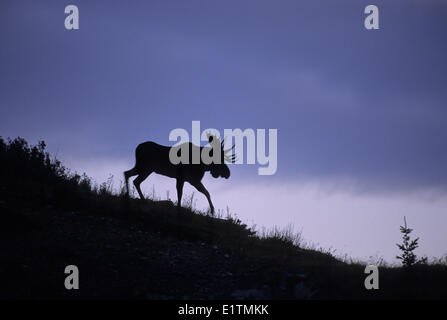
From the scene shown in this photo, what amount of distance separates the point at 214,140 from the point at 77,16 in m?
6.02

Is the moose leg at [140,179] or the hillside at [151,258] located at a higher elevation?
the moose leg at [140,179]

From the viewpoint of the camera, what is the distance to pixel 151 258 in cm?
986

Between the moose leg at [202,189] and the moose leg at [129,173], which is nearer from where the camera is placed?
the moose leg at [202,189]

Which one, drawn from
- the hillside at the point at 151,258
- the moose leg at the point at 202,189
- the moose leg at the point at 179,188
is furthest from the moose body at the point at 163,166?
the hillside at the point at 151,258

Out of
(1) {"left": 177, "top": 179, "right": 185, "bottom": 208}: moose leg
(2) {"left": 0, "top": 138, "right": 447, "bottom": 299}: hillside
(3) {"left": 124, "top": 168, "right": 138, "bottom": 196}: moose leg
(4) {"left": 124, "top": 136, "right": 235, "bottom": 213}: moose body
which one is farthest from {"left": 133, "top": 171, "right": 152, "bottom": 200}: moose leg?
(1) {"left": 177, "top": 179, "right": 185, "bottom": 208}: moose leg

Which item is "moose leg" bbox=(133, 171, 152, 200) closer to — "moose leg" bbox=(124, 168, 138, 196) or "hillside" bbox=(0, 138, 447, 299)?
"moose leg" bbox=(124, 168, 138, 196)

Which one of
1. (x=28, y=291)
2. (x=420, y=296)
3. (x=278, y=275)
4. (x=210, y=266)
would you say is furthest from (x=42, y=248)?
(x=420, y=296)

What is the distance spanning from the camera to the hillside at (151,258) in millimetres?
8398

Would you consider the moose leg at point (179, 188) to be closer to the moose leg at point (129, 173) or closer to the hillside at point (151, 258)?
the hillside at point (151, 258)

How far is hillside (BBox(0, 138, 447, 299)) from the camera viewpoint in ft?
27.6

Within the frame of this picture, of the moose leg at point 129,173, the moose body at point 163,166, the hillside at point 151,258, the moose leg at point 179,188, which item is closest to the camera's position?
the hillside at point 151,258

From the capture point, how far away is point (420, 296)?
8383mm

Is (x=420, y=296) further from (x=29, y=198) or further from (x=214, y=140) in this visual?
(x=29, y=198)

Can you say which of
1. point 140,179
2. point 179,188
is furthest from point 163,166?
point 179,188
